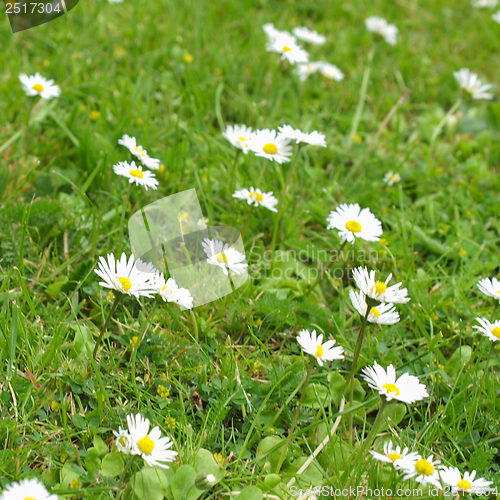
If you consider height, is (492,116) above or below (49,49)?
below

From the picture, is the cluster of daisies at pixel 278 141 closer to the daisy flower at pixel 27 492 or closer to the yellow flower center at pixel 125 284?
the yellow flower center at pixel 125 284

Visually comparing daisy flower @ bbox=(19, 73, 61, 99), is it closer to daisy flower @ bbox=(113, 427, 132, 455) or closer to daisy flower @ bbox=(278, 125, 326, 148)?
daisy flower @ bbox=(278, 125, 326, 148)

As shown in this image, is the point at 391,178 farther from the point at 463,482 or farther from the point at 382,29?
the point at 463,482

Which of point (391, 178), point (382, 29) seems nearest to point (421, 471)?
point (391, 178)

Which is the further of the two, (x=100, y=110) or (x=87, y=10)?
(x=87, y=10)

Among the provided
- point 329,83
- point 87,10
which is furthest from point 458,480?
point 87,10

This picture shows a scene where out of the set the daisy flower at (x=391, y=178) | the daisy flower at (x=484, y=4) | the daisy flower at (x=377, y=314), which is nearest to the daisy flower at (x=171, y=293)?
the daisy flower at (x=377, y=314)

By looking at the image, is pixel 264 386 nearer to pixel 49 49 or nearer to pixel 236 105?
pixel 236 105
